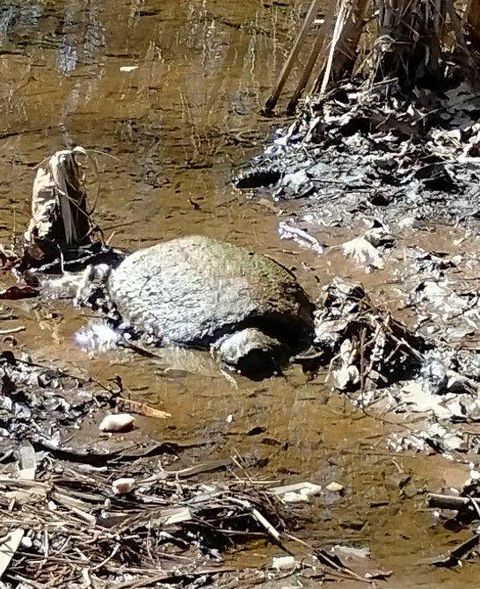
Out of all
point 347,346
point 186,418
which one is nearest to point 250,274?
point 347,346

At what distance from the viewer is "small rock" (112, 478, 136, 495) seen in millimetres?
3387

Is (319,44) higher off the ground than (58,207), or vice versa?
(319,44)

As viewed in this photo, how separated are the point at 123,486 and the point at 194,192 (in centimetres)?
274

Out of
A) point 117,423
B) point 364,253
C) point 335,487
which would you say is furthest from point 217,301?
point 335,487

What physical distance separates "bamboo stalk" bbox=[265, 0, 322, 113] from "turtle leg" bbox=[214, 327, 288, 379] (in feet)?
9.37

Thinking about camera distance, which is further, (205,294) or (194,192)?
(194,192)

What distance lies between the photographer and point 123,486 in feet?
11.2

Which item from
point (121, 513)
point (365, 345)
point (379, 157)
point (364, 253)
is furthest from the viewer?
point (379, 157)

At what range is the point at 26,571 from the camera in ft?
9.86

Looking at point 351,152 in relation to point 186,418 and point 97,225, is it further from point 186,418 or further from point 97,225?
point 186,418

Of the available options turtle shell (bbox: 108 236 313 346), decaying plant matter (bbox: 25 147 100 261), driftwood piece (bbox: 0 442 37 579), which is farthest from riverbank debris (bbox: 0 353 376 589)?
decaying plant matter (bbox: 25 147 100 261)

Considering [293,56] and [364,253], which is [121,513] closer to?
[364,253]

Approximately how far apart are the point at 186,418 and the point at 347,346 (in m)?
0.78

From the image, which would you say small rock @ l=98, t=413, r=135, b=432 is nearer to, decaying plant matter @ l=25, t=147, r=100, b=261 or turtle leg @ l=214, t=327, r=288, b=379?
turtle leg @ l=214, t=327, r=288, b=379
